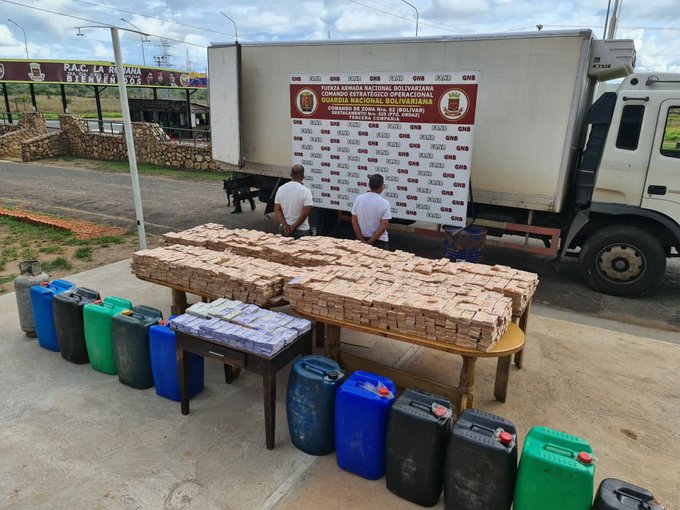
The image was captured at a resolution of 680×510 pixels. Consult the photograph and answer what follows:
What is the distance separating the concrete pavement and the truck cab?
188 cm

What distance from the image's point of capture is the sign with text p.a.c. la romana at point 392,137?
7461mm

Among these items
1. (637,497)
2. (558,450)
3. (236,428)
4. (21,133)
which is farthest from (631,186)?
(21,133)

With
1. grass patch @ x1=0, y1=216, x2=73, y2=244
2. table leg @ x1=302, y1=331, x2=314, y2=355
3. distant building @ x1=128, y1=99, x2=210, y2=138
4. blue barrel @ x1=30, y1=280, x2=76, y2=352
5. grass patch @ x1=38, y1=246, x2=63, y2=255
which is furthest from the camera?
distant building @ x1=128, y1=99, x2=210, y2=138

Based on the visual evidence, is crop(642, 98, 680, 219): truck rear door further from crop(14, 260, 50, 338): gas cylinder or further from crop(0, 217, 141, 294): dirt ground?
crop(0, 217, 141, 294): dirt ground

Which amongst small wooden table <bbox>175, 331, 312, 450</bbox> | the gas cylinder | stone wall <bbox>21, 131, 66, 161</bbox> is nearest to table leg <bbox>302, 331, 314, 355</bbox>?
small wooden table <bbox>175, 331, 312, 450</bbox>

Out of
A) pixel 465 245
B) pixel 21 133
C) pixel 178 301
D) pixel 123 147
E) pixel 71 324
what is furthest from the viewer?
pixel 21 133

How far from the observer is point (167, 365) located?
434 centimetres

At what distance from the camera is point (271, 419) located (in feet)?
12.3

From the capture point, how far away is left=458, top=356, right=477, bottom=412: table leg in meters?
3.91

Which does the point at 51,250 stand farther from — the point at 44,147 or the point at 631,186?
the point at 44,147

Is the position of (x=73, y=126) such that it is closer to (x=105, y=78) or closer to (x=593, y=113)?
(x=105, y=78)

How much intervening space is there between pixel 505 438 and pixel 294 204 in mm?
4577

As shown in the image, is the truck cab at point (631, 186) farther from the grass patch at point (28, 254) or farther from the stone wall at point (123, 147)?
the stone wall at point (123, 147)

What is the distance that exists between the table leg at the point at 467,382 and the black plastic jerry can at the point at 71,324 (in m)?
3.68
